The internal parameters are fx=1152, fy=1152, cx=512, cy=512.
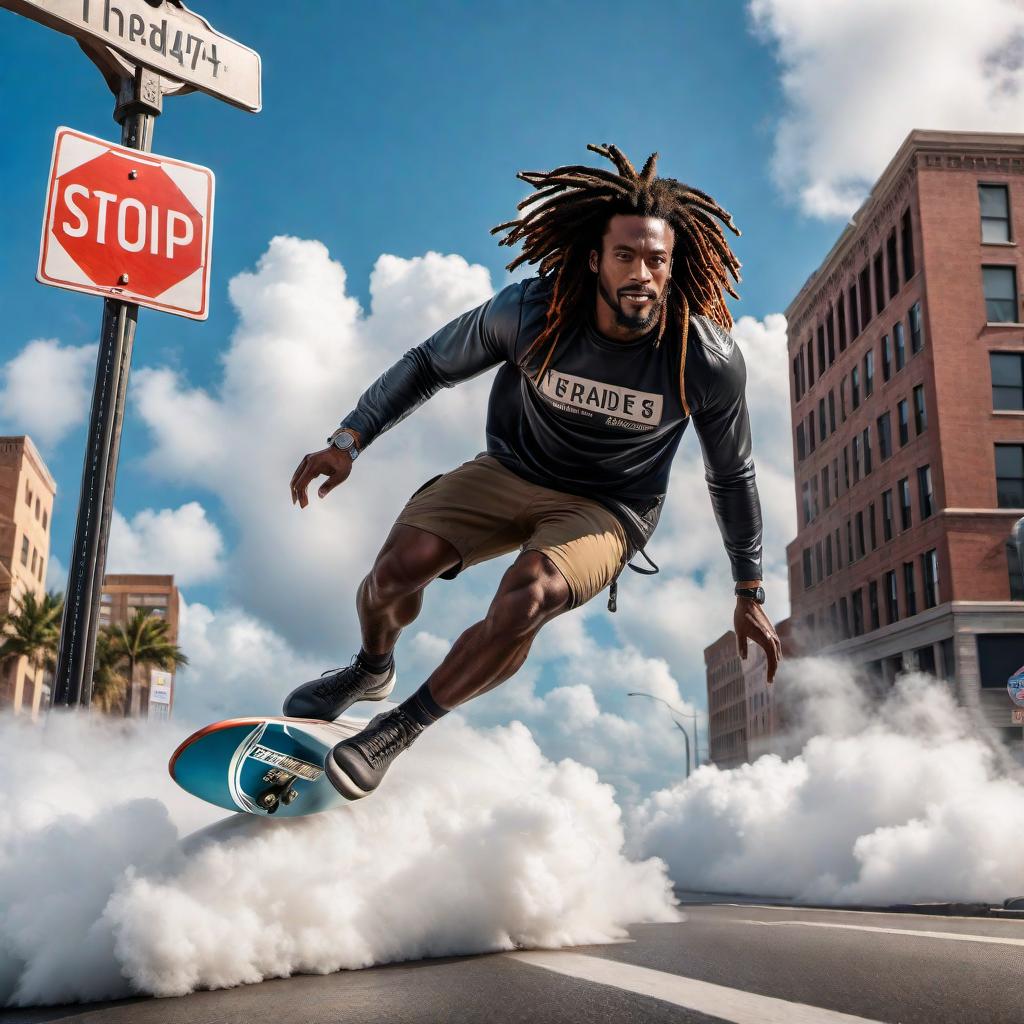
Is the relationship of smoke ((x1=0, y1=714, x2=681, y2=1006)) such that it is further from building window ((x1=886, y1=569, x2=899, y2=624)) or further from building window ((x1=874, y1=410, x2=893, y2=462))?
building window ((x1=874, y1=410, x2=893, y2=462))

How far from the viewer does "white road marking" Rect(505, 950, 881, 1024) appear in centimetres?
269

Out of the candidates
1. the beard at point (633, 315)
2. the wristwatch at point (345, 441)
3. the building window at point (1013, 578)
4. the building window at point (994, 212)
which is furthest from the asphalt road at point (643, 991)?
the building window at point (994, 212)

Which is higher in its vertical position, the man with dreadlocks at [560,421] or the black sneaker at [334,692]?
the man with dreadlocks at [560,421]

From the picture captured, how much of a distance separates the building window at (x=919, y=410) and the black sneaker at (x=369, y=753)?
3454 centimetres

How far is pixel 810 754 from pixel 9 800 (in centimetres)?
2391

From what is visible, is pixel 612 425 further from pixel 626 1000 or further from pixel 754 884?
pixel 754 884

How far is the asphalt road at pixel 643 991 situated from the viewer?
110 inches

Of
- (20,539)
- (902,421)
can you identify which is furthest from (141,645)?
Result: (902,421)

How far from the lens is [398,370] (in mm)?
4801

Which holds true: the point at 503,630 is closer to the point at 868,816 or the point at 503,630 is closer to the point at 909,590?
the point at 868,816

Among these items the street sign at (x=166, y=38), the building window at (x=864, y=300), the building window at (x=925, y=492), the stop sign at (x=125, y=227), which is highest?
the building window at (x=864, y=300)

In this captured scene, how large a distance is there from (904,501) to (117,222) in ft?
112

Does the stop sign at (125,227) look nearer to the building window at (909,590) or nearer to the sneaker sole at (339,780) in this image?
the sneaker sole at (339,780)

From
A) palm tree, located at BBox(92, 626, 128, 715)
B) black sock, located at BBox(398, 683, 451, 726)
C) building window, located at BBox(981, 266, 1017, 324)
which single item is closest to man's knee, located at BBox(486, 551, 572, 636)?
black sock, located at BBox(398, 683, 451, 726)
